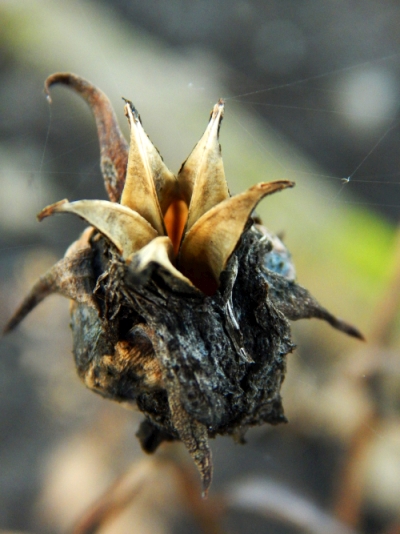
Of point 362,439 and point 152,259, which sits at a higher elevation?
point 152,259

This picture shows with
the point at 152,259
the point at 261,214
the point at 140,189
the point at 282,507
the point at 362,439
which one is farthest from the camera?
the point at 261,214

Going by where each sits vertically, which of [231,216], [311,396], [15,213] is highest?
[231,216]

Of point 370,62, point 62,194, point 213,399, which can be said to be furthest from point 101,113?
point 370,62

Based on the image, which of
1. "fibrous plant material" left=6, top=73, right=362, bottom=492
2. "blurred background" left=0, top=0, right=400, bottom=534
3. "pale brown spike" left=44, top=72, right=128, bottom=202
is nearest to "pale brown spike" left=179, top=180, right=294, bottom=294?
"fibrous plant material" left=6, top=73, right=362, bottom=492

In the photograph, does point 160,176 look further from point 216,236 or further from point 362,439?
point 362,439

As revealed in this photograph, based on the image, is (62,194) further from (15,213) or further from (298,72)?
(298,72)

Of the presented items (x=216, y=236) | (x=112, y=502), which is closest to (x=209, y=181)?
(x=216, y=236)
